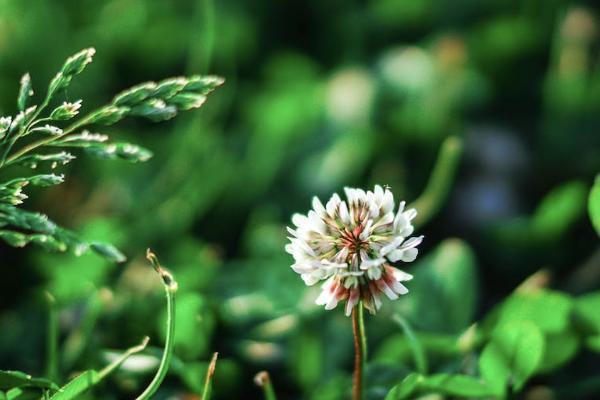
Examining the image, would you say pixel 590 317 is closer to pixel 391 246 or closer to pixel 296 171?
pixel 391 246

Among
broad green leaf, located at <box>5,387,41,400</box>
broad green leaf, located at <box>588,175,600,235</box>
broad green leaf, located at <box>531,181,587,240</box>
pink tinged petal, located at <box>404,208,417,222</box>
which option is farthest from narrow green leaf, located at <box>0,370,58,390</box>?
broad green leaf, located at <box>531,181,587,240</box>

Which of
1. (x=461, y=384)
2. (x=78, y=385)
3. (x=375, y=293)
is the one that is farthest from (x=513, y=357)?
(x=78, y=385)

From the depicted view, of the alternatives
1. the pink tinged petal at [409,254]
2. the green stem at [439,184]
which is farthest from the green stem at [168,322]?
the green stem at [439,184]

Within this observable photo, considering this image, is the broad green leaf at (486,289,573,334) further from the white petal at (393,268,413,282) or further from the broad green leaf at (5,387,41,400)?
the broad green leaf at (5,387,41,400)

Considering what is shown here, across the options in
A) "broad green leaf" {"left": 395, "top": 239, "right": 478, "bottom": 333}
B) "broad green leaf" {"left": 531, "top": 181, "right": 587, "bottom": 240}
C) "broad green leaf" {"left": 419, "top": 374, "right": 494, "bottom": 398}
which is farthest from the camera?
"broad green leaf" {"left": 531, "top": 181, "right": 587, "bottom": 240}

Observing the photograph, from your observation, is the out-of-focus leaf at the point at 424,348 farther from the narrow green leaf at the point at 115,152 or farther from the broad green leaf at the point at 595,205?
the narrow green leaf at the point at 115,152

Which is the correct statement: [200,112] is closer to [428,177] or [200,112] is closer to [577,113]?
[428,177]
